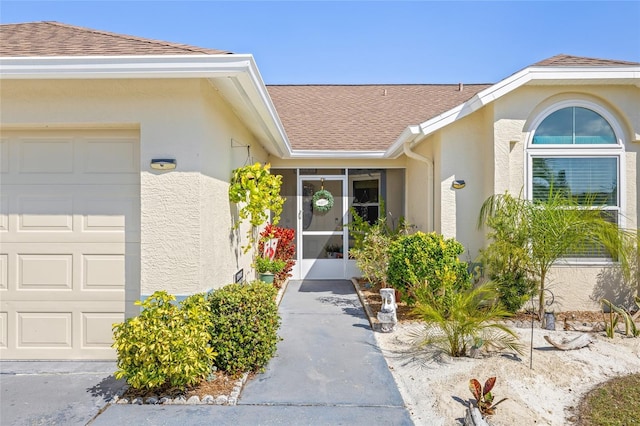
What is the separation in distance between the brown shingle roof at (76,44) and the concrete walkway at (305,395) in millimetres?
3883

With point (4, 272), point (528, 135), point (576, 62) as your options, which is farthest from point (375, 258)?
point (4, 272)

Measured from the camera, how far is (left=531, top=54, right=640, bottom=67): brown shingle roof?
22.4ft

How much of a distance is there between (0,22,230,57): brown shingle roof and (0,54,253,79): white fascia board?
201 mm

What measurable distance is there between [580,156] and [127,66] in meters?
7.69

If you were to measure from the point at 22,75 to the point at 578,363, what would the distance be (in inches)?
301

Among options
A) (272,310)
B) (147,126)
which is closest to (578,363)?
(272,310)

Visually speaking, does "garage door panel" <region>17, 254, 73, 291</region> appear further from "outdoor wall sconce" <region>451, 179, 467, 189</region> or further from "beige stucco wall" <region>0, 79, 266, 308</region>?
"outdoor wall sconce" <region>451, 179, 467, 189</region>

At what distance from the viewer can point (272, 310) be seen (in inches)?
185

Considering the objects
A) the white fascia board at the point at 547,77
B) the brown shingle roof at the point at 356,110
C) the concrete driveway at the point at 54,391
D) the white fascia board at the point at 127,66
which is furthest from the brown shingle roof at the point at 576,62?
the concrete driveway at the point at 54,391

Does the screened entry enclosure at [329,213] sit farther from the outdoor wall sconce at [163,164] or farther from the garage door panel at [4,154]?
the garage door panel at [4,154]

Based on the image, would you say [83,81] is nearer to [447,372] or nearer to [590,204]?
[447,372]

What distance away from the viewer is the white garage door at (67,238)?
477 centimetres

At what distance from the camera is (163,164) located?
14.5 feet

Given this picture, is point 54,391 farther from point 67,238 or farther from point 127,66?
point 127,66
